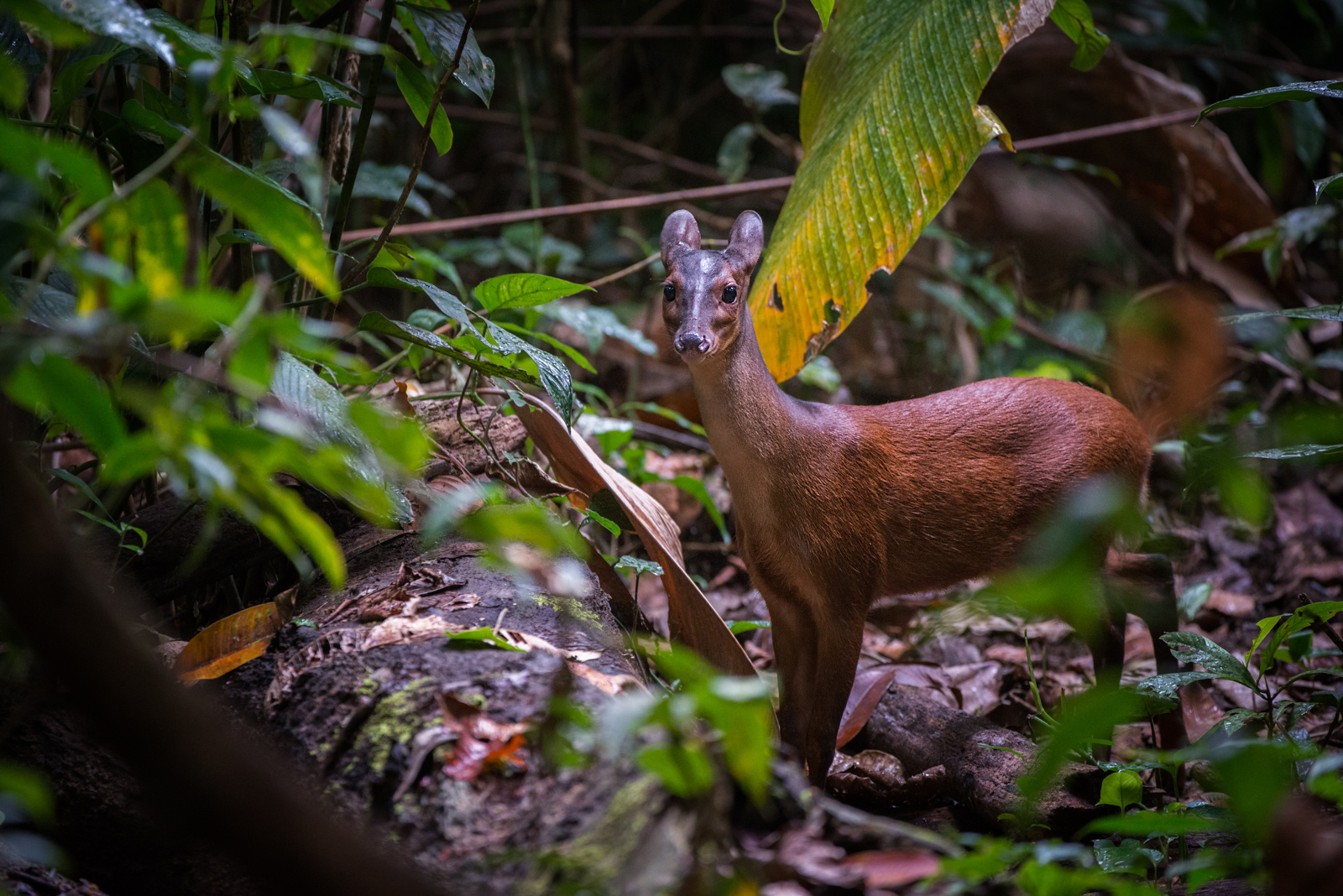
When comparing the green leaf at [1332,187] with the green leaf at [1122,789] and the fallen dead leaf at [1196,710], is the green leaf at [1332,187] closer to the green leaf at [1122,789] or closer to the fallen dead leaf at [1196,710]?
the green leaf at [1122,789]

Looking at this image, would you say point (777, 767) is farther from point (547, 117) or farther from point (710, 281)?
point (547, 117)

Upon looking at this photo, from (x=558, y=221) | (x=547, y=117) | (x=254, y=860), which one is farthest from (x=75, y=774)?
(x=547, y=117)

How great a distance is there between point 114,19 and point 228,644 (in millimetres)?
1443

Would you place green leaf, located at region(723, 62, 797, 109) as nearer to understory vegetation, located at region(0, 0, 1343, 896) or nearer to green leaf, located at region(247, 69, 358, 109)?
understory vegetation, located at region(0, 0, 1343, 896)

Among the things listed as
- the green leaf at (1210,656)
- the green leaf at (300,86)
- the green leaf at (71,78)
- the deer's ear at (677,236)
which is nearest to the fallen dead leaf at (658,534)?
the deer's ear at (677,236)

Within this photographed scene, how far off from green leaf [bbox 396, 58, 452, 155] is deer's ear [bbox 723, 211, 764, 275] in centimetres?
115

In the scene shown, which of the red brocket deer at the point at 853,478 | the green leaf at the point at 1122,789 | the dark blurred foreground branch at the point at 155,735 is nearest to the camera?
the dark blurred foreground branch at the point at 155,735

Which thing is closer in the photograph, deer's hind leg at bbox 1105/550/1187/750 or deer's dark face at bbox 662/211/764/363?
deer's dark face at bbox 662/211/764/363

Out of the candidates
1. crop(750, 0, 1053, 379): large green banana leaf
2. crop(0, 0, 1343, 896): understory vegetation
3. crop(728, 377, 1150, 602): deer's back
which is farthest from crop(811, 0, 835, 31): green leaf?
crop(728, 377, 1150, 602): deer's back

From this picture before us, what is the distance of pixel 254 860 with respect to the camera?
41.5 inches

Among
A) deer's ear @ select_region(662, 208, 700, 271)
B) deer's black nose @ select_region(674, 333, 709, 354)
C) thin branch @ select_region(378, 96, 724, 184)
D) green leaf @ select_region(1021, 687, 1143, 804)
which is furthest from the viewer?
thin branch @ select_region(378, 96, 724, 184)

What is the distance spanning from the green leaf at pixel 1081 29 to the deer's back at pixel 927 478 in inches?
52.6

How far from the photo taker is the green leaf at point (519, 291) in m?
2.92

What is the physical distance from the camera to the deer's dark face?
3225 millimetres
